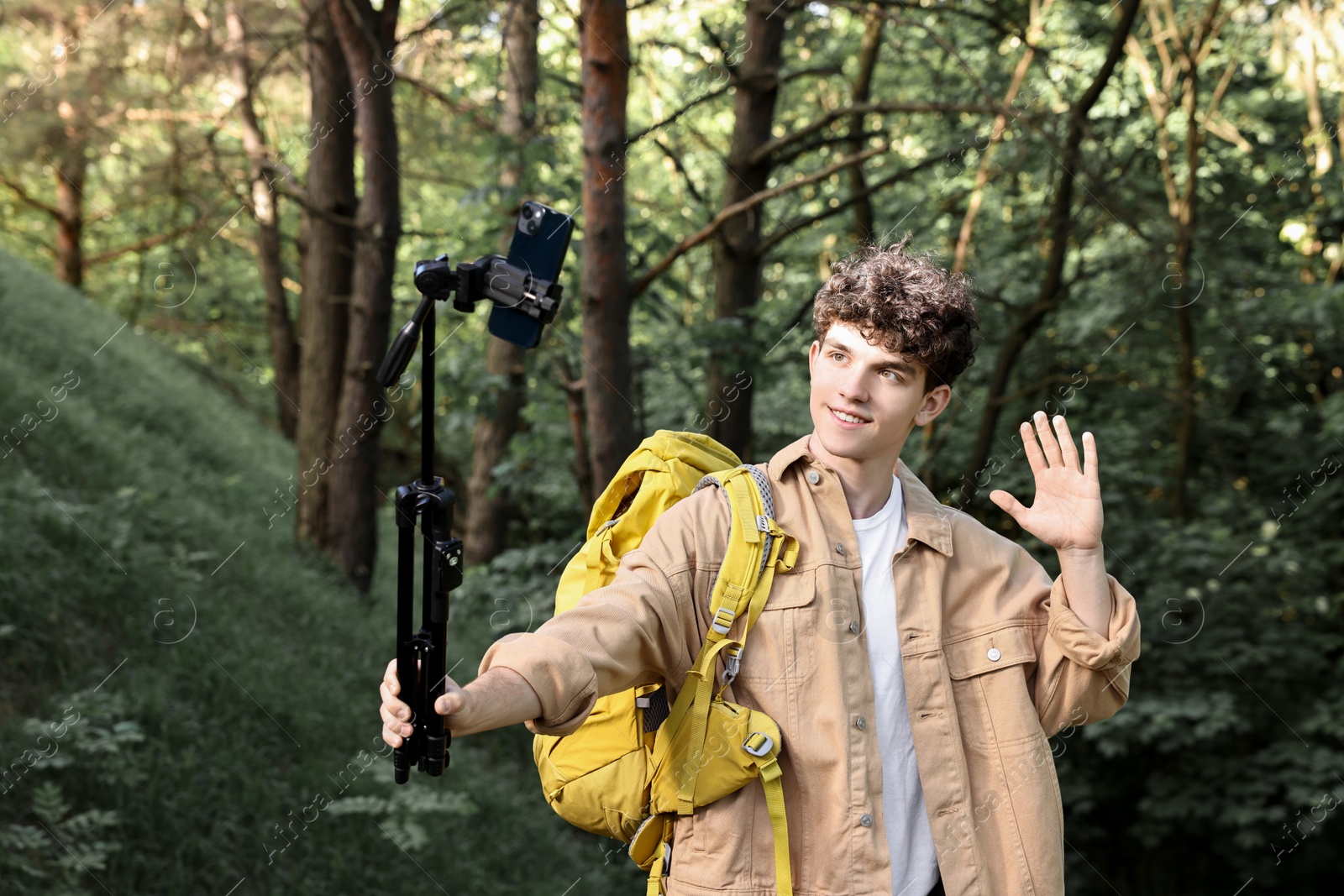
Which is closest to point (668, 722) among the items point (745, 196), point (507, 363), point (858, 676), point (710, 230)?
point (858, 676)

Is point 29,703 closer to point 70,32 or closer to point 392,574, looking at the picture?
point 392,574

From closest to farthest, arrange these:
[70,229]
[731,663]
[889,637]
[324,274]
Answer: [731,663] → [889,637] → [324,274] → [70,229]

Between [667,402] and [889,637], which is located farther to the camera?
[667,402]

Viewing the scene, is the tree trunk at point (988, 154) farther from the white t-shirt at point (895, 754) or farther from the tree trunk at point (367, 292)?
the white t-shirt at point (895, 754)

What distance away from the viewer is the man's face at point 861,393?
1.99m

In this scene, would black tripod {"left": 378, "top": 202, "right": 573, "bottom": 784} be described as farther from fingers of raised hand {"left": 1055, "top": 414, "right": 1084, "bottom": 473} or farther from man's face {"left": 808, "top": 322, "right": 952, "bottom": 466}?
fingers of raised hand {"left": 1055, "top": 414, "right": 1084, "bottom": 473}

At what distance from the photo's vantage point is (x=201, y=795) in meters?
4.15

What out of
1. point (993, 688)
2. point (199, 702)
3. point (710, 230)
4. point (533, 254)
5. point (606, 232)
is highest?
point (710, 230)

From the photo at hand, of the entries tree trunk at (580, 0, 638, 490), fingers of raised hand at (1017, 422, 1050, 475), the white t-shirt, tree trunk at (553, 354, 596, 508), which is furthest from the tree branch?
the white t-shirt

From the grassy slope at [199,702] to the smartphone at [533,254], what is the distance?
2815 millimetres

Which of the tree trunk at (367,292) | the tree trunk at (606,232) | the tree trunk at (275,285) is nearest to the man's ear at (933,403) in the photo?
the tree trunk at (606,232)

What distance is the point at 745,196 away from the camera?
5.94m

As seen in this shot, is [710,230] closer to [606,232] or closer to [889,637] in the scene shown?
[606,232]

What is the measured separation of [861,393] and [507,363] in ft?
19.6
